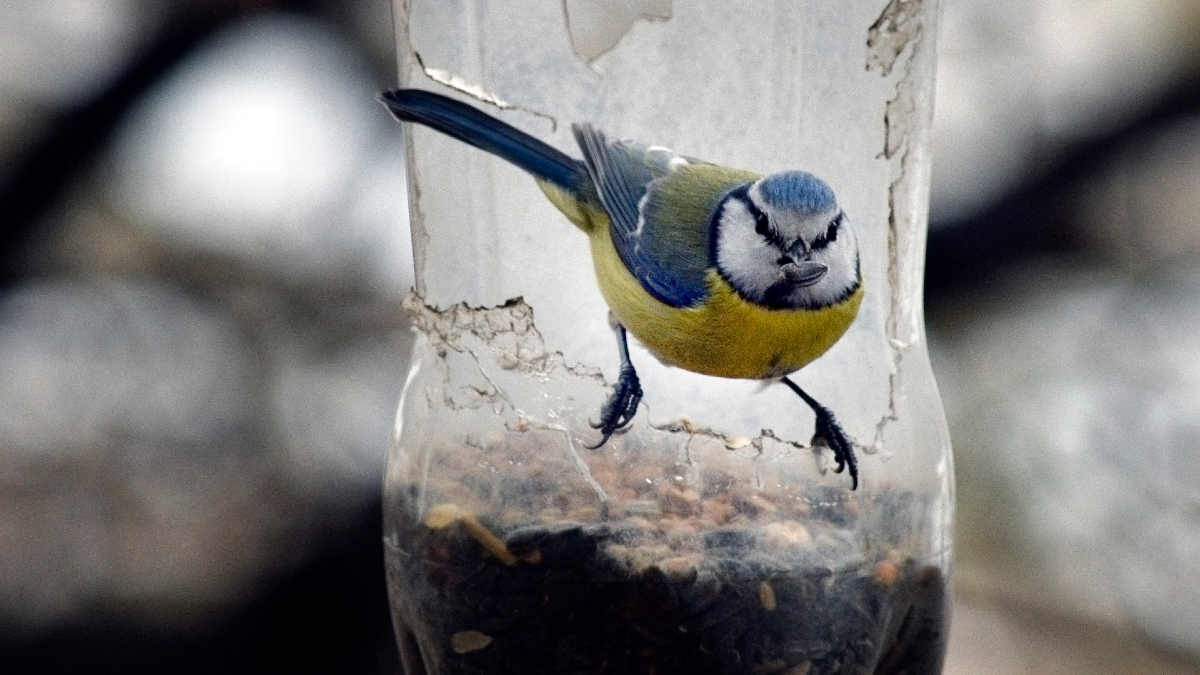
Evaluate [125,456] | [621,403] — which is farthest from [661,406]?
[125,456]

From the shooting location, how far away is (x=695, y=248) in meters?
0.77

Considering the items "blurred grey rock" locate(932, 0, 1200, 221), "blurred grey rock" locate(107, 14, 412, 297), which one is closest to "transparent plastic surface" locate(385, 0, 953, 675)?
"blurred grey rock" locate(107, 14, 412, 297)

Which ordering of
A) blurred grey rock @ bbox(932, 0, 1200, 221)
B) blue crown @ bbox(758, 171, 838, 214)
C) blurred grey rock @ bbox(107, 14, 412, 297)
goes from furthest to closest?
1. blurred grey rock @ bbox(932, 0, 1200, 221)
2. blurred grey rock @ bbox(107, 14, 412, 297)
3. blue crown @ bbox(758, 171, 838, 214)

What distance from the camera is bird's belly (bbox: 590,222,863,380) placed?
761 millimetres

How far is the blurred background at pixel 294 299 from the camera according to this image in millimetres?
1843

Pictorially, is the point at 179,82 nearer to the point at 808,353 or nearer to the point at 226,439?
the point at 226,439

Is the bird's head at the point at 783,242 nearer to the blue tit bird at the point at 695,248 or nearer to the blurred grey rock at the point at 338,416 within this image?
the blue tit bird at the point at 695,248

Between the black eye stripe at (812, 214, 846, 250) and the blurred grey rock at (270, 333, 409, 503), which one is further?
the blurred grey rock at (270, 333, 409, 503)

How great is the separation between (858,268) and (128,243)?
1.35 meters

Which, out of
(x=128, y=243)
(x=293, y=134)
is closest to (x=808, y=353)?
(x=293, y=134)

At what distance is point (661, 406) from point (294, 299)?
3.86ft

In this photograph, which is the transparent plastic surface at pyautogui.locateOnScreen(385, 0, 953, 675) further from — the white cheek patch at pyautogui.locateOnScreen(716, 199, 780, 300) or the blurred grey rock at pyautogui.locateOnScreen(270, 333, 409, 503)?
the blurred grey rock at pyautogui.locateOnScreen(270, 333, 409, 503)

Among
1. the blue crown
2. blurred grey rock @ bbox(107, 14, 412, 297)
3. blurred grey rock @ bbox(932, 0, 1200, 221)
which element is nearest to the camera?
the blue crown

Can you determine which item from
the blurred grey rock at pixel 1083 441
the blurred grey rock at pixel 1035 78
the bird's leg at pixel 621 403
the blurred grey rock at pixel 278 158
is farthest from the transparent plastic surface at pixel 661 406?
the blurred grey rock at pixel 1083 441
